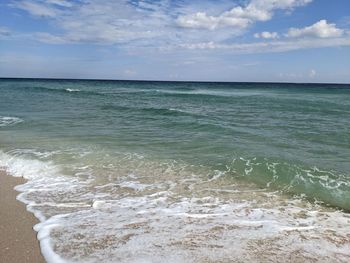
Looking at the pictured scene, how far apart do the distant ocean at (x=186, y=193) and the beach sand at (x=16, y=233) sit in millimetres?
150

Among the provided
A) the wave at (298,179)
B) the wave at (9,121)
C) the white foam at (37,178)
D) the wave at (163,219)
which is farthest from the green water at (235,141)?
the white foam at (37,178)

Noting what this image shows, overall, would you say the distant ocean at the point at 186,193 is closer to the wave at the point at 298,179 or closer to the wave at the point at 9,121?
the wave at the point at 298,179

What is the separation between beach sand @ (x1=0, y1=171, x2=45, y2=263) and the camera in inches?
179

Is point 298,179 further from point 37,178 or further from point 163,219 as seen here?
point 37,178

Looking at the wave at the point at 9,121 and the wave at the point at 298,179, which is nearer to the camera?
the wave at the point at 298,179

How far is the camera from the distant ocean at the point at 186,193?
192 inches

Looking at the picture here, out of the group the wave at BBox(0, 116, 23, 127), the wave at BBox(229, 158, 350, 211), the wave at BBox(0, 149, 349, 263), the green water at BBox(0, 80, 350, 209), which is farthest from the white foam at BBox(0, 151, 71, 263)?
the wave at BBox(0, 116, 23, 127)

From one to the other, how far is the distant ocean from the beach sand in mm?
150

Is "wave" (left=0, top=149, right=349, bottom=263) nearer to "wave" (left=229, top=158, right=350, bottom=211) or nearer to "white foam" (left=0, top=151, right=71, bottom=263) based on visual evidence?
"white foam" (left=0, top=151, right=71, bottom=263)

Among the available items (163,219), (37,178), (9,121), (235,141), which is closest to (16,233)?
(163,219)

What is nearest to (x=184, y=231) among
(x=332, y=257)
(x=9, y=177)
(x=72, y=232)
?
(x=72, y=232)

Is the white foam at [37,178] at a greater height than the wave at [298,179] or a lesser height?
lesser

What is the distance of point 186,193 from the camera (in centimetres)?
721

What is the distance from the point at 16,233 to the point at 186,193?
3167 mm
